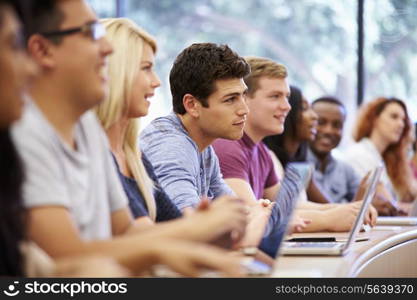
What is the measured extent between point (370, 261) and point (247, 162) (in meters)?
1.31

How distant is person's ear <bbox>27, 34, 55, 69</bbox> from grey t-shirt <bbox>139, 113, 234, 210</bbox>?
1.21m

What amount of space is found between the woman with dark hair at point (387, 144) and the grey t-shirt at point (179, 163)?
102 inches

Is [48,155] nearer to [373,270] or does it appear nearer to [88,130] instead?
[88,130]

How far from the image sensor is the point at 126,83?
2.10 m

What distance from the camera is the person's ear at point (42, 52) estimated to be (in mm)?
1528

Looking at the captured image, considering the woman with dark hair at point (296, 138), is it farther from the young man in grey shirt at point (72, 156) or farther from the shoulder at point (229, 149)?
the young man in grey shirt at point (72, 156)

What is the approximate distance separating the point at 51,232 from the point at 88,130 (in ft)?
0.99

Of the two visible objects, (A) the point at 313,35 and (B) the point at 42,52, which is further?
(A) the point at 313,35

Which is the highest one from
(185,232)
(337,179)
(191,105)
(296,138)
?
(337,179)

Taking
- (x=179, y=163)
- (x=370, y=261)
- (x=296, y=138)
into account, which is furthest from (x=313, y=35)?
(x=370, y=261)

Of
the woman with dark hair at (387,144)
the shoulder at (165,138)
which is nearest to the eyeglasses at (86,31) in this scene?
the shoulder at (165,138)

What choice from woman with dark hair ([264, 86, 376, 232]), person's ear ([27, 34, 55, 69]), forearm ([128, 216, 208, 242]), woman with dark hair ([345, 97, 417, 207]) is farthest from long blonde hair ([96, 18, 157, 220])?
woman with dark hair ([345, 97, 417, 207])

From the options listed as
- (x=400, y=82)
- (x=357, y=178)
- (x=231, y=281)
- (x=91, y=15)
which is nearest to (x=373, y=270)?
(x=231, y=281)

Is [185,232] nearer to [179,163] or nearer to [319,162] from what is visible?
[179,163]
